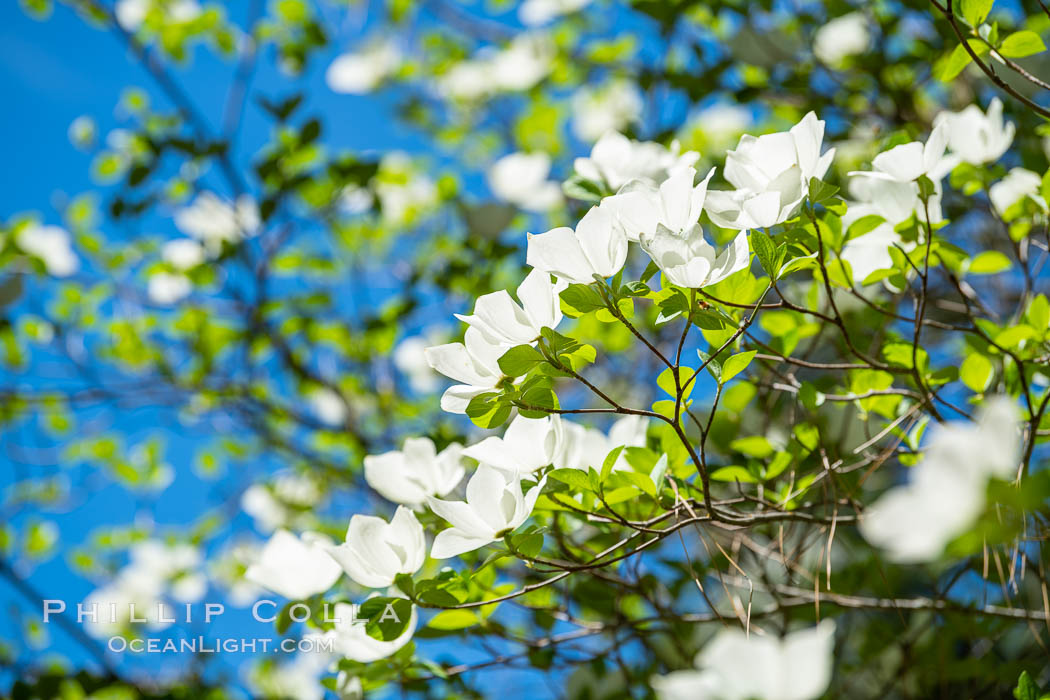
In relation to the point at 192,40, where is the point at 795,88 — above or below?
below

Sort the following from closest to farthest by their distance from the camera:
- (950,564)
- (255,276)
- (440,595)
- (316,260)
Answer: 1. (440,595)
2. (950,564)
3. (255,276)
4. (316,260)

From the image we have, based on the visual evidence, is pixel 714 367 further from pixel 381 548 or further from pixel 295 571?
pixel 295 571

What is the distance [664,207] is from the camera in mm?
469

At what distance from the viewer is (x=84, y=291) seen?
1843 millimetres

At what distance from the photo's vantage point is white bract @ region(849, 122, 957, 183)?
21.0 inches

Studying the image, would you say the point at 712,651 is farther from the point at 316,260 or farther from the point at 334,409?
the point at 334,409

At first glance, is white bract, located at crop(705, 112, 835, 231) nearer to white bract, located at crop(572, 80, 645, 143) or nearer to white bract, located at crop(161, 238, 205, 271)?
white bract, located at crop(161, 238, 205, 271)

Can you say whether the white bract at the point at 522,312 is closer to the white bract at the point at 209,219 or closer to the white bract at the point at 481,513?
the white bract at the point at 481,513

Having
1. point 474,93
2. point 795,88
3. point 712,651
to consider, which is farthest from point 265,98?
point 712,651

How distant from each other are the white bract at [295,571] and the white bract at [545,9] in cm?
167

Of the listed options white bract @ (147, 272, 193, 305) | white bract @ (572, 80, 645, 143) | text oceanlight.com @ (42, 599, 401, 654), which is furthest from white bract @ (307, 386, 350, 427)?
white bract @ (572, 80, 645, 143)

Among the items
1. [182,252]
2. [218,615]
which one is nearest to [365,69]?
[182,252]

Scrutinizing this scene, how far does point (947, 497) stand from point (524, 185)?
1.15 m

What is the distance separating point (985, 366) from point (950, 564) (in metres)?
0.64
